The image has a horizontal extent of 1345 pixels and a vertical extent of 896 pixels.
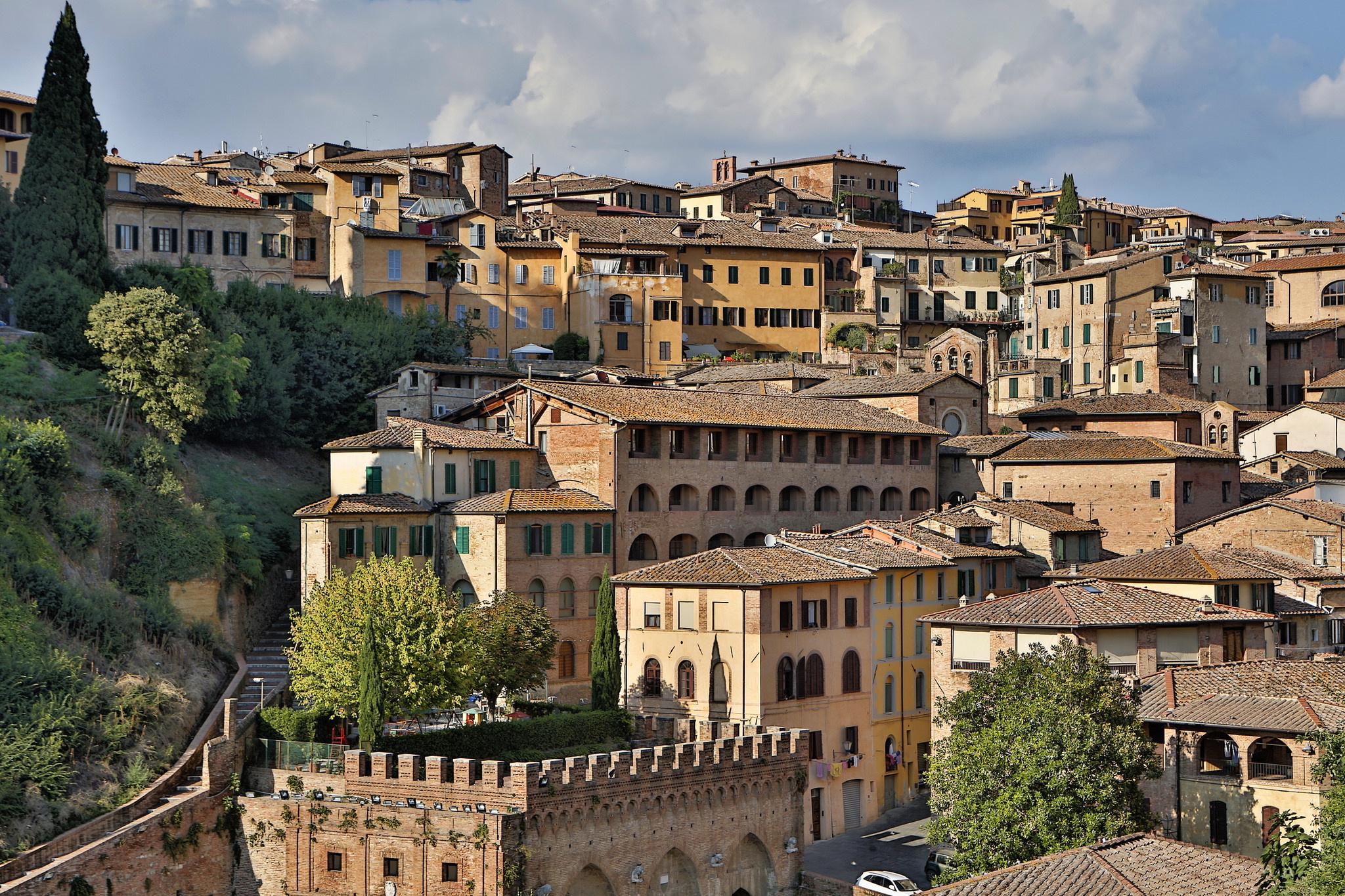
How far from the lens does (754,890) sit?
4647 cm

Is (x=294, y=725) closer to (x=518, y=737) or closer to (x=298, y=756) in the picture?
(x=298, y=756)

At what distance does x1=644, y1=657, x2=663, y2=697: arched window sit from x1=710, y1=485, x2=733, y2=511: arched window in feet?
36.5

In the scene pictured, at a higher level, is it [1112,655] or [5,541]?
[5,541]

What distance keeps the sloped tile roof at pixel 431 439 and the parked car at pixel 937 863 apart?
20.5m

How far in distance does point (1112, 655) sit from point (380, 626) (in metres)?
19.8

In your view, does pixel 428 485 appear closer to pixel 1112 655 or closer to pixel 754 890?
pixel 754 890

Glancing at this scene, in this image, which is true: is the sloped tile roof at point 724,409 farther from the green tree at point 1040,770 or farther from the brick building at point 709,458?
the green tree at point 1040,770

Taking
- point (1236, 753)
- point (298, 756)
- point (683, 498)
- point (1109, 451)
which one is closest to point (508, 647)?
point (298, 756)

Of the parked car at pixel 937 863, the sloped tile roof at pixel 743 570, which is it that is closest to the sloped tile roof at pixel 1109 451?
the sloped tile roof at pixel 743 570

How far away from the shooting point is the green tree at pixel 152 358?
5550 centimetres

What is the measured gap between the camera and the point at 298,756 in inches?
1745

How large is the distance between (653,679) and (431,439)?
1138cm

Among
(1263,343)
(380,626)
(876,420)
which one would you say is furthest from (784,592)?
(1263,343)

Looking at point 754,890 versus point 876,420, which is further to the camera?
point 876,420
